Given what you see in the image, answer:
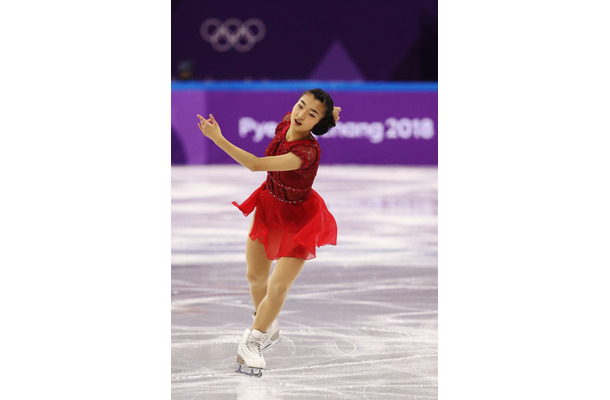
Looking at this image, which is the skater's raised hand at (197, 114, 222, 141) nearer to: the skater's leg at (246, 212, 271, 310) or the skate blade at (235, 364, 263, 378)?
the skater's leg at (246, 212, 271, 310)

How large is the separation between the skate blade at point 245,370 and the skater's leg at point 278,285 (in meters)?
0.21

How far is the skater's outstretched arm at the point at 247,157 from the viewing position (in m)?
3.51

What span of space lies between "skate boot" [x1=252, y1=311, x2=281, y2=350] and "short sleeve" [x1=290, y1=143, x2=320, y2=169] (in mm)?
848

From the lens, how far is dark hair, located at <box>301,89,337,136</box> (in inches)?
150

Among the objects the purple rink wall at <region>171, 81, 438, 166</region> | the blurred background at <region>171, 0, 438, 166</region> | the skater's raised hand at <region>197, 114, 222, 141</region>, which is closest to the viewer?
the skater's raised hand at <region>197, 114, 222, 141</region>

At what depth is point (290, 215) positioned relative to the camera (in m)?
3.99

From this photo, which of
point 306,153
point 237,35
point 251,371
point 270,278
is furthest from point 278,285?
point 237,35

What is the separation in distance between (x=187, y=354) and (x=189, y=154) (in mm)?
8284

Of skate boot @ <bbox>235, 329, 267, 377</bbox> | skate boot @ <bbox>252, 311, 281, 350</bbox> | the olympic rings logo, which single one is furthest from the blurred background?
skate boot @ <bbox>235, 329, 267, 377</bbox>

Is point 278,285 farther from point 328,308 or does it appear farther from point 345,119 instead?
point 345,119

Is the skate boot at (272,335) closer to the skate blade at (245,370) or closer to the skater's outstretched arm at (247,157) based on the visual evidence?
the skate blade at (245,370)

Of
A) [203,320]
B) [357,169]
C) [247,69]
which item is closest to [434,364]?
[203,320]

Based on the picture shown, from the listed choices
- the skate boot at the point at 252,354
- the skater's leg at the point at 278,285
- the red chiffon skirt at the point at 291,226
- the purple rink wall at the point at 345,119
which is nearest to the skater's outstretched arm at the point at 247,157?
the red chiffon skirt at the point at 291,226

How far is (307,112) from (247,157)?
43cm
